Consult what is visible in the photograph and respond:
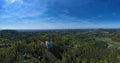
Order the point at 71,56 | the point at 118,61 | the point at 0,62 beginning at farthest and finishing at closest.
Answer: the point at 71,56 < the point at 118,61 < the point at 0,62

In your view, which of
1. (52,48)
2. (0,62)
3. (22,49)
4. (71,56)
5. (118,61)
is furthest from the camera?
(52,48)

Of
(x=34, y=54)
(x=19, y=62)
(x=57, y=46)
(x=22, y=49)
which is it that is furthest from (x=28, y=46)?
(x=19, y=62)

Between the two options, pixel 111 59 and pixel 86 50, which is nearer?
pixel 111 59

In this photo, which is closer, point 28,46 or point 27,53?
point 27,53

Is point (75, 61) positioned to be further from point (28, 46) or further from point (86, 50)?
point (28, 46)

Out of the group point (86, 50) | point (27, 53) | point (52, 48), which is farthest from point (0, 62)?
point (86, 50)

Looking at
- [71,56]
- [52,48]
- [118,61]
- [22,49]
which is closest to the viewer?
[118,61]

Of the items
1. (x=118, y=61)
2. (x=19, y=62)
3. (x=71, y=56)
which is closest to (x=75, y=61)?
(x=71, y=56)

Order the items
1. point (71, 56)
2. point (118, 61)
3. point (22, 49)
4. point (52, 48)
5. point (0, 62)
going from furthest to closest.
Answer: point (52, 48)
point (22, 49)
point (71, 56)
point (118, 61)
point (0, 62)

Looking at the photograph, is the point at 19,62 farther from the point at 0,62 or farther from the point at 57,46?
the point at 57,46
